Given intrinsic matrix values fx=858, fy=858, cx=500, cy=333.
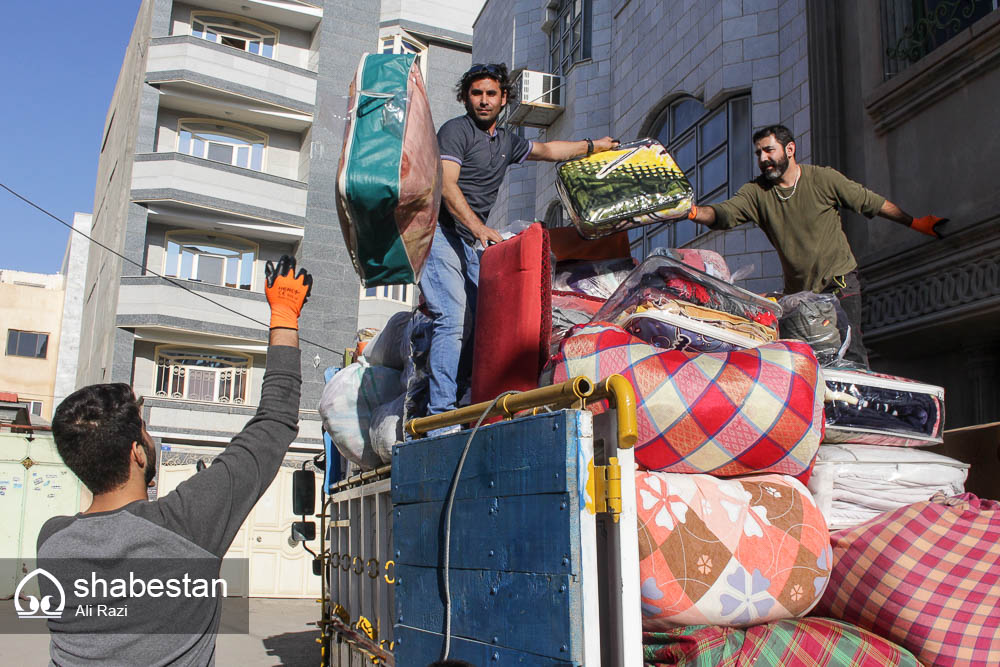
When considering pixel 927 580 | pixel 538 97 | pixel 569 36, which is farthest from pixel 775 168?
pixel 569 36

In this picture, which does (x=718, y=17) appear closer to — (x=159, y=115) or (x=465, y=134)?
(x=465, y=134)

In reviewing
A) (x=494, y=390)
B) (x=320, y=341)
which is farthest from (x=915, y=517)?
(x=320, y=341)

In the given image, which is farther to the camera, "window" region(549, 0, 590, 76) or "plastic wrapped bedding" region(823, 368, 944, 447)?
"window" region(549, 0, 590, 76)

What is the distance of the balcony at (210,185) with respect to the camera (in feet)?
67.2

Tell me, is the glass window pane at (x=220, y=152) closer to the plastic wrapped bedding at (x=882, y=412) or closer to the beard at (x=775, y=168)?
the beard at (x=775, y=168)

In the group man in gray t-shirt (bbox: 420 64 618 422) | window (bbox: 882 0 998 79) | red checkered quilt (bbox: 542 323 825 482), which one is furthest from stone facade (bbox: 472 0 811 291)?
red checkered quilt (bbox: 542 323 825 482)

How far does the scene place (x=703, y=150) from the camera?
8.26m

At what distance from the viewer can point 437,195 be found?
2988 millimetres

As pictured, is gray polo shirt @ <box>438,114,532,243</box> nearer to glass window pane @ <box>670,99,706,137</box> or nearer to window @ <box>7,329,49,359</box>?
glass window pane @ <box>670,99,706,137</box>

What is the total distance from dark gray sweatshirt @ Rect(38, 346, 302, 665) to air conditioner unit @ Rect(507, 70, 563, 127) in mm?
10808

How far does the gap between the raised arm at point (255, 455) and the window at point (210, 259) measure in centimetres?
2029

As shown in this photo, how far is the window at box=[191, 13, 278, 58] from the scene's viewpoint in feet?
74.2

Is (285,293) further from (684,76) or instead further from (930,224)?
(684,76)

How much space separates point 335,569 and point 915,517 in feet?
10.1
